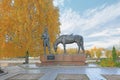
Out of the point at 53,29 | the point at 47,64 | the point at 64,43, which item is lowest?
the point at 47,64

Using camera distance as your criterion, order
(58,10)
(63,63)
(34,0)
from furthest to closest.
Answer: (58,10) < (34,0) < (63,63)

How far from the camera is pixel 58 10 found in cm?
3177

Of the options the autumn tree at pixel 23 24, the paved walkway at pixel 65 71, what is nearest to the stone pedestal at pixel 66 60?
the autumn tree at pixel 23 24

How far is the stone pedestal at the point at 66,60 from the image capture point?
26.9m

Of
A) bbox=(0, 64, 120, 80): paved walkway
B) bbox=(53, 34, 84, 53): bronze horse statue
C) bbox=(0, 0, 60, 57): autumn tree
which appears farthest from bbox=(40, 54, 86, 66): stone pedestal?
bbox=(0, 64, 120, 80): paved walkway

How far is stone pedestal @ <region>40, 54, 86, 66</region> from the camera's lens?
26.9 meters

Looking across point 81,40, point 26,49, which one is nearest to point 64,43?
point 81,40

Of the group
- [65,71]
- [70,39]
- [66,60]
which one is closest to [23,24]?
[70,39]

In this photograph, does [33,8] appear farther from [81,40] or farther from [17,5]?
[81,40]

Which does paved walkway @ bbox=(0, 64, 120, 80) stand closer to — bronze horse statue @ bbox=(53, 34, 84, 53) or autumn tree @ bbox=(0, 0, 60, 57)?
bronze horse statue @ bbox=(53, 34, 84, 53)

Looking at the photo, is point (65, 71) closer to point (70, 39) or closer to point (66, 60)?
point (66, 60)

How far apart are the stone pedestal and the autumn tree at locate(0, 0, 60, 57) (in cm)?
266

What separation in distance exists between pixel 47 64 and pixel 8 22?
601cm

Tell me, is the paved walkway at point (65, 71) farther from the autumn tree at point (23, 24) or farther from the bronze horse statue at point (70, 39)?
the autumn tree at point (23, 24)
